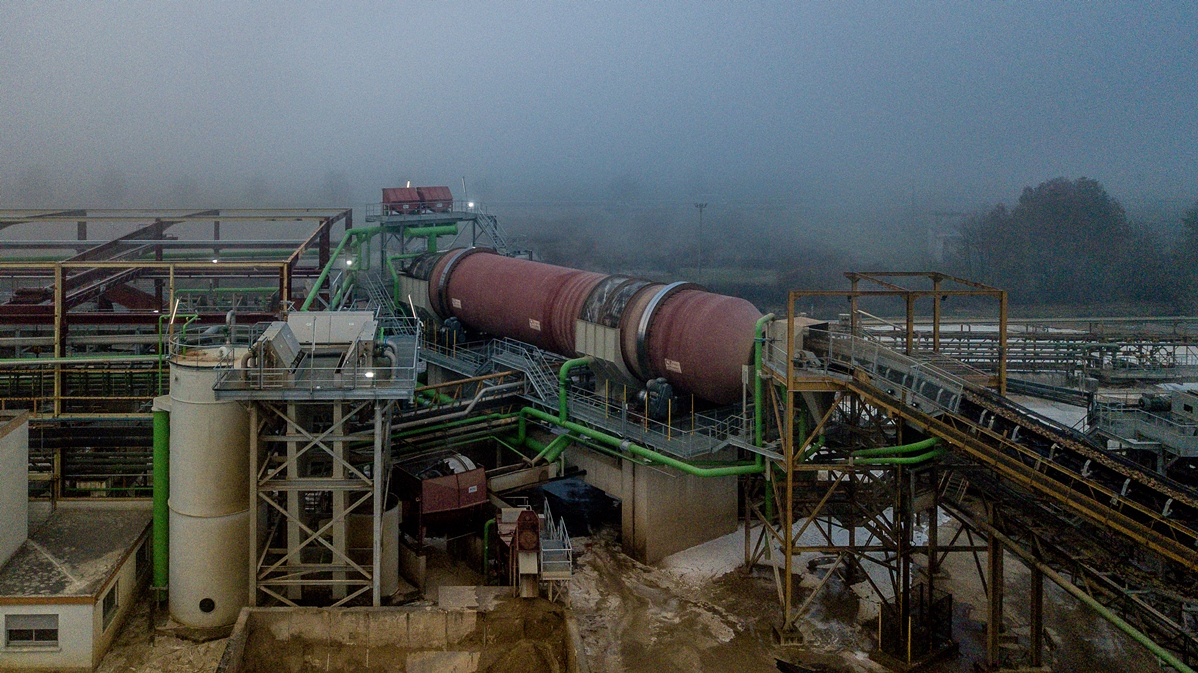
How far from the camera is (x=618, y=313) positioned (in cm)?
2598

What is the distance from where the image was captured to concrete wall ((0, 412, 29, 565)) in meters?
Result: 19.6

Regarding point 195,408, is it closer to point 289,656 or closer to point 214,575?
point 214,575

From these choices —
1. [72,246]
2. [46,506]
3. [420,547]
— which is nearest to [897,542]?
[420,547]

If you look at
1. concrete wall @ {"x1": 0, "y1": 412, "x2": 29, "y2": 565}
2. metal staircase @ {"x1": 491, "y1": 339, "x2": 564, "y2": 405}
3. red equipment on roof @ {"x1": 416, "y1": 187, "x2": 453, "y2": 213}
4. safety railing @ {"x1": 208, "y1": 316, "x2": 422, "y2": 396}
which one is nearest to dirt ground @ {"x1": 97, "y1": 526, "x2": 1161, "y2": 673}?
concrete wall @ {"x1": 0, "y1": 412, "x2": 29, "y2": 565}

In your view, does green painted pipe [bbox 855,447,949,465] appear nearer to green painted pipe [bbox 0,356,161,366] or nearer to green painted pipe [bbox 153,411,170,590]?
green painted pipe [bbox 153,411,170,590]

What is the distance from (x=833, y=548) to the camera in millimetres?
20516

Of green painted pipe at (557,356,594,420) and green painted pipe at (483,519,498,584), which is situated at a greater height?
green painted pipe at (557,356,594,420)

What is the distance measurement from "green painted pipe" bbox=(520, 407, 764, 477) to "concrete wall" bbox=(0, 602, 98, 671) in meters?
11.7

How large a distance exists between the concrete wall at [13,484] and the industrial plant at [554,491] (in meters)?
0.08

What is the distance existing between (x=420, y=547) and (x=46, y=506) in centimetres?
886

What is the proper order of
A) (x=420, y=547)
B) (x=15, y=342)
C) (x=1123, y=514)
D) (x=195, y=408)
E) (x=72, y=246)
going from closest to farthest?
(x=1123, y=514), (x=195, y=408), (x=420, y=547), (x=15, y=342), (x=72, y=246)

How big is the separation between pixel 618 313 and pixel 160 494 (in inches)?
468

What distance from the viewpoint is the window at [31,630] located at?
59.4 feet

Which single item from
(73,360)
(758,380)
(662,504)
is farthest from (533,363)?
(73,360)
